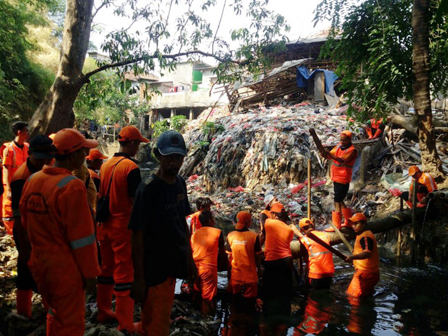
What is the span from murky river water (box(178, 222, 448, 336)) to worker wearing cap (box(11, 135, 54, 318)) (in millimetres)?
2065

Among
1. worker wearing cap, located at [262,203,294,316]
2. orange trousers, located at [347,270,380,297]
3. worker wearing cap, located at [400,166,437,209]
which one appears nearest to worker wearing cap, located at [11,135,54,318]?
worker wearing cap, located at [262,203,294,316]

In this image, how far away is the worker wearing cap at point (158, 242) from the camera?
7.76ft

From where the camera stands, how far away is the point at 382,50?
7.51m

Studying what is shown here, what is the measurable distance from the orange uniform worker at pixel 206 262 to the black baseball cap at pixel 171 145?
2.19 meters

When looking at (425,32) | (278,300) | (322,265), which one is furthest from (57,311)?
(425,32)

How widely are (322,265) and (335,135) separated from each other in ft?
27.0

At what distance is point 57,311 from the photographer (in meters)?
2.19

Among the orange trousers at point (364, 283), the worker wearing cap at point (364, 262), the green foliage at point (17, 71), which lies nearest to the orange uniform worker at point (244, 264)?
the worker wearing cap at point (364, 262)

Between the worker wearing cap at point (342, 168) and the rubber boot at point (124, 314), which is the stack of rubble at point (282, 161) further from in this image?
the rubber boot at point (124, 314)

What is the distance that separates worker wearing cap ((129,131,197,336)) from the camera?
2.37m

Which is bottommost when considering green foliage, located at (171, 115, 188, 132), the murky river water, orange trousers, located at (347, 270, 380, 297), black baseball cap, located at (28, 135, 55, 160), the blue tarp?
the murky river water

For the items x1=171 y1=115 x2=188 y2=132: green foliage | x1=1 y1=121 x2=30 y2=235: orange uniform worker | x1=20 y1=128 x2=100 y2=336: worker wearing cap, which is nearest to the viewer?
x1=20 y1=128 x2=100 y2=336: worker wearing cap

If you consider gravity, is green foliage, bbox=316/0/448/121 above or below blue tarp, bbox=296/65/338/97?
below

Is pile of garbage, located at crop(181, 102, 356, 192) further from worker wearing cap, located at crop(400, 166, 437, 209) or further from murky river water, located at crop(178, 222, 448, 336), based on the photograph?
murky river water, located at crop(178, 222, 448, 336)
